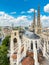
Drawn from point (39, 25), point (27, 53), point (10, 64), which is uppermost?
point (39, 25)

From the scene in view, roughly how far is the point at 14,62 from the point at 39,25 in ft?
51.1

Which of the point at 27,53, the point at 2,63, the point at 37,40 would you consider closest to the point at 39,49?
the point at 37,40

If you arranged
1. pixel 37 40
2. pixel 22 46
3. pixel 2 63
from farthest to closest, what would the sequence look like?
pixel 37 40 < pixel 22 46 < pixel 2 63

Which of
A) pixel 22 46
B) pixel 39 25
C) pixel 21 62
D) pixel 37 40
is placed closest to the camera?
pixel 21 62

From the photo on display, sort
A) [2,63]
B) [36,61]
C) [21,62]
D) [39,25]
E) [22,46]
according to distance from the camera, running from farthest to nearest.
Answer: [39,25], [22,46], [2,63], [21,62], [36,61]

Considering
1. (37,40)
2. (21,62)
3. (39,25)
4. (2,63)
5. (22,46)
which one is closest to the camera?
(21,62)

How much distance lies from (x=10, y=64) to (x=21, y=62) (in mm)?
1371

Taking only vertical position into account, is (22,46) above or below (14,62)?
above

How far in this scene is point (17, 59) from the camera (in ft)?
32.3

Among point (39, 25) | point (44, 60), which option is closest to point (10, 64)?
point (44, 60)

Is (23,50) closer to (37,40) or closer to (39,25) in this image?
(37,40)

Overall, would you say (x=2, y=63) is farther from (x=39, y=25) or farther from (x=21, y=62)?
(x=39, y=25)

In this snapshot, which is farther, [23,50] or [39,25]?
[39,25]

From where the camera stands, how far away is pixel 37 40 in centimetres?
1202
